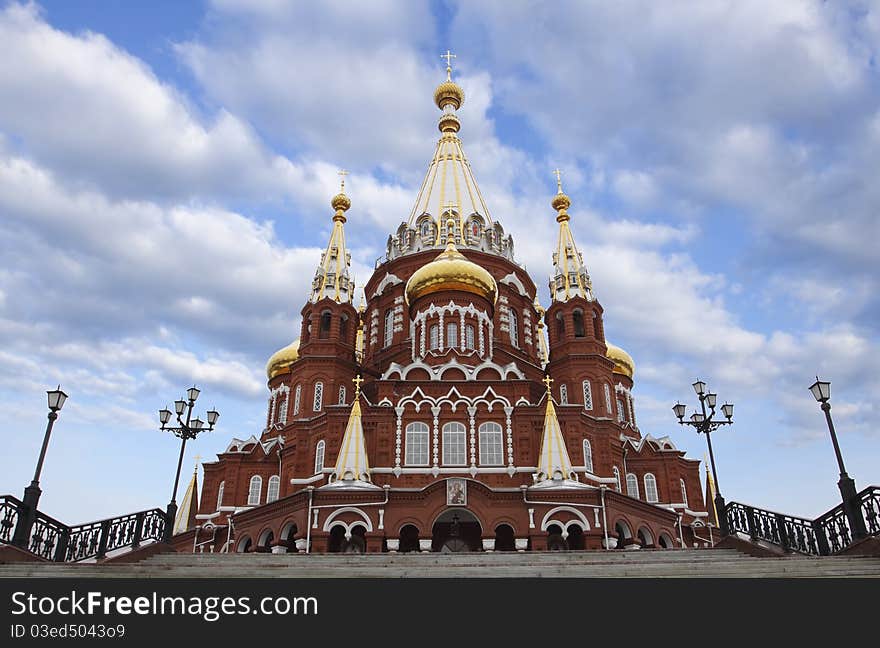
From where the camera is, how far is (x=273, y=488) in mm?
31875

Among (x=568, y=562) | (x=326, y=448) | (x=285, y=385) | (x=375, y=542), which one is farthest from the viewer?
(x=285, y=385)

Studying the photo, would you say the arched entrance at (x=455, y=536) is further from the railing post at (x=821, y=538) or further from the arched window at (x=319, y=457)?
the railing post at (x=821, y=538)

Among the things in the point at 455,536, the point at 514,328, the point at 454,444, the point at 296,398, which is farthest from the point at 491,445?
the point at 514,328

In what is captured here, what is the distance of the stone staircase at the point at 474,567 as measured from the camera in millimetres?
11070

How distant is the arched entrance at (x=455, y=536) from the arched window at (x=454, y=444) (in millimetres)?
2242

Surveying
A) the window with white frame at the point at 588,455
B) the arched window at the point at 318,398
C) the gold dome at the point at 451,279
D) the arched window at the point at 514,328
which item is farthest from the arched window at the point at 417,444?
the arched window at the point at 514,328

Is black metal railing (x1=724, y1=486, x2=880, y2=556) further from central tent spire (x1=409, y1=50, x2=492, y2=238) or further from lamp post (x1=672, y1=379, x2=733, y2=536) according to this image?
central tent spire (x1=409, y1=50, x2=492, y2=238)

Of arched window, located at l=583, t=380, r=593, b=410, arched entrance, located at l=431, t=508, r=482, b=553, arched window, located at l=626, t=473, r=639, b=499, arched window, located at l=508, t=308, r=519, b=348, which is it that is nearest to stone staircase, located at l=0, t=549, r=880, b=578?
arched entrance, located at l=431, t=508, r=482, b=553

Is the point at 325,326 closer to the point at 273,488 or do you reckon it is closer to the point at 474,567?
the point at 273,488

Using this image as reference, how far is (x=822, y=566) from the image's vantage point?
37.2ft
